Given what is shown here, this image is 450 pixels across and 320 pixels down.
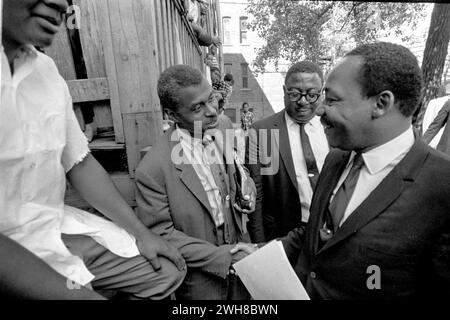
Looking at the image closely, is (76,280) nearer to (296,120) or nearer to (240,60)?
(296,120)

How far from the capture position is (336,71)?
49.3 inches

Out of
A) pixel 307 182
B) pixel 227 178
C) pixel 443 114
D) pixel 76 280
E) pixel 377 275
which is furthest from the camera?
pixel 443 114

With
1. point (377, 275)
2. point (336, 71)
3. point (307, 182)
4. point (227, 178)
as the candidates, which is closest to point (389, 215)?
point (377, 275)

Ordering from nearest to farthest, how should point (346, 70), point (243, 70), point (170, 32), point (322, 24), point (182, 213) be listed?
point (346, 70)
point (182, 213)
point (170, 32)
point (322, 24)
point (243, 70)

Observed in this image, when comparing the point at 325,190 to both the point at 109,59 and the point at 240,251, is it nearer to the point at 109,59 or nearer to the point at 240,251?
the point at 240,251

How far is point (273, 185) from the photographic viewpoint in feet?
7.56

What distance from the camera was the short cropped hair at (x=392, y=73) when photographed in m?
1.15

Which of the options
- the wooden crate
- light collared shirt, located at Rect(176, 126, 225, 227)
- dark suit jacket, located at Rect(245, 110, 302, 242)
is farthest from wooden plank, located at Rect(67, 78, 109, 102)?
dark suit jacket, located at Rect(245, 110, 302, 242)

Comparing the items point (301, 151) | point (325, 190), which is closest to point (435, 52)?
point (301, 151)

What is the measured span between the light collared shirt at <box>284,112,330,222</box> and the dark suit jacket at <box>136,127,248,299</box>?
2.70ft

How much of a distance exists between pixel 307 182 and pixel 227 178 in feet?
2.38

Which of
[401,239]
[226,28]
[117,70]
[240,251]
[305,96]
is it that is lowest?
[240,251]

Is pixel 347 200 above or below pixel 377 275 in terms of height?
above

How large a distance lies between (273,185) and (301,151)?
13.5 inches
